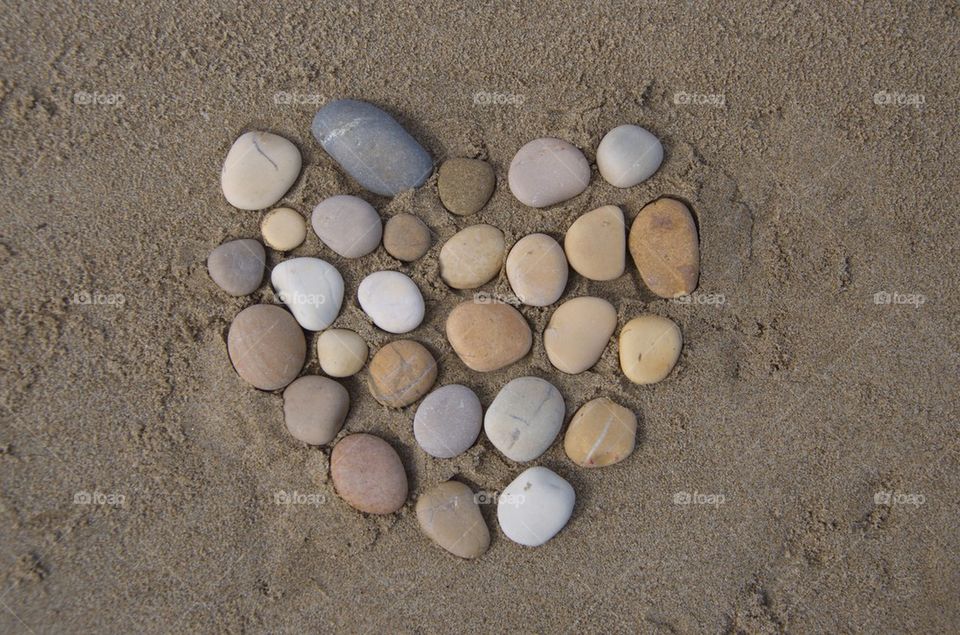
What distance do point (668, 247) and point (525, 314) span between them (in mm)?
550

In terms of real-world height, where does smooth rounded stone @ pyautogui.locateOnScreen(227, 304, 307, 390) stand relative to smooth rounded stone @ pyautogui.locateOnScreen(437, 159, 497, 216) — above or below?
below

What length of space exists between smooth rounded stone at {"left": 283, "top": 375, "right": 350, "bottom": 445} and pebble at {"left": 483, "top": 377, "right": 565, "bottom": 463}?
0.52 meters

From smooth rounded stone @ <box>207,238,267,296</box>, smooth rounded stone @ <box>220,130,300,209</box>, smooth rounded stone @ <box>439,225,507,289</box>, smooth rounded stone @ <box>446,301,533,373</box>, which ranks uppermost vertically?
smooth rounded stone @ <box>220,130,300,209</box>

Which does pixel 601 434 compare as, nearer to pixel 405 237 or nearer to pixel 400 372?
pixel 400 372

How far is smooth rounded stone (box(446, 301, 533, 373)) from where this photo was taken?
201cm

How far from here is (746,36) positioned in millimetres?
2104

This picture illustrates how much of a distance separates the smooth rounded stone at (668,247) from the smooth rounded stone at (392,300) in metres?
0.80

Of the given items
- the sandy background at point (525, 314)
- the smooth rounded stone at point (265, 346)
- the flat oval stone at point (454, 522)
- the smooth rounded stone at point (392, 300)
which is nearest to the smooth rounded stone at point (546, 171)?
the sandy background at point (525, 314)

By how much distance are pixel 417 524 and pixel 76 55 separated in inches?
79.6

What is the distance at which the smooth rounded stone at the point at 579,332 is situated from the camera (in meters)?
2.03

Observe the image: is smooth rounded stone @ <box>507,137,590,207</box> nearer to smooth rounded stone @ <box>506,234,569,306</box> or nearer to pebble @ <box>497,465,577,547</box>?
smooth rounded stone @ <box>506,234,569,306</box>

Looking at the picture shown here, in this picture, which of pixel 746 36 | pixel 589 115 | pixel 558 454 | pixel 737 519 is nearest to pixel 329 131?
pixel 589 115

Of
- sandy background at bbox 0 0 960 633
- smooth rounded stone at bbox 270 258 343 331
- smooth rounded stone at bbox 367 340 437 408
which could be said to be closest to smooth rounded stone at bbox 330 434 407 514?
sandy background at bbox 0 0 960 633

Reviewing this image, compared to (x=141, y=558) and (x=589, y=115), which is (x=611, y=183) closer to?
(x=589, y=115)
